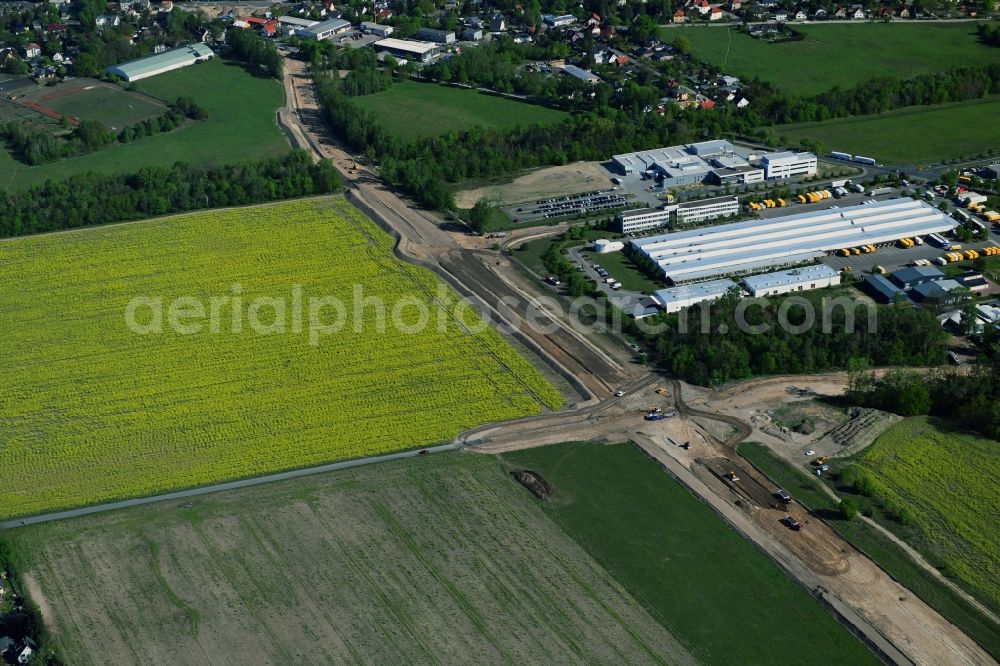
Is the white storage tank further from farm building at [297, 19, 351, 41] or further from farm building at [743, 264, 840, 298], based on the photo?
farm building at [297, 19, 351, 41]

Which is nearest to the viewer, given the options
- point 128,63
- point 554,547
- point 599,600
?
point 599,600

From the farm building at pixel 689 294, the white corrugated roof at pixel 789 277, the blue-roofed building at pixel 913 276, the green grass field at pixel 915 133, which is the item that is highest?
the farm building at pixel 689 294

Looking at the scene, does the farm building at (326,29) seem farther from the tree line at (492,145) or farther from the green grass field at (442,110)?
the tree line at (492,145)

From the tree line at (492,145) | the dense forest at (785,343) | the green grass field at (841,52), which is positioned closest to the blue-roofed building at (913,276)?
the dense forest at (785,343)

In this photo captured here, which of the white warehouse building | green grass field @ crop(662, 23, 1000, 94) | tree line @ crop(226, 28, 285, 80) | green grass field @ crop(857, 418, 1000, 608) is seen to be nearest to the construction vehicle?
green grass field @ crop(857, 418, 1000, 608)

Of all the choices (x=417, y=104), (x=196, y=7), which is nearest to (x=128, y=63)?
(x=196, y=7)

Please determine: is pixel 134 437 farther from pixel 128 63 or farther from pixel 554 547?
pixel 128 63

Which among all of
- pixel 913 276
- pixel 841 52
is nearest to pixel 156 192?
pixel 913 276
